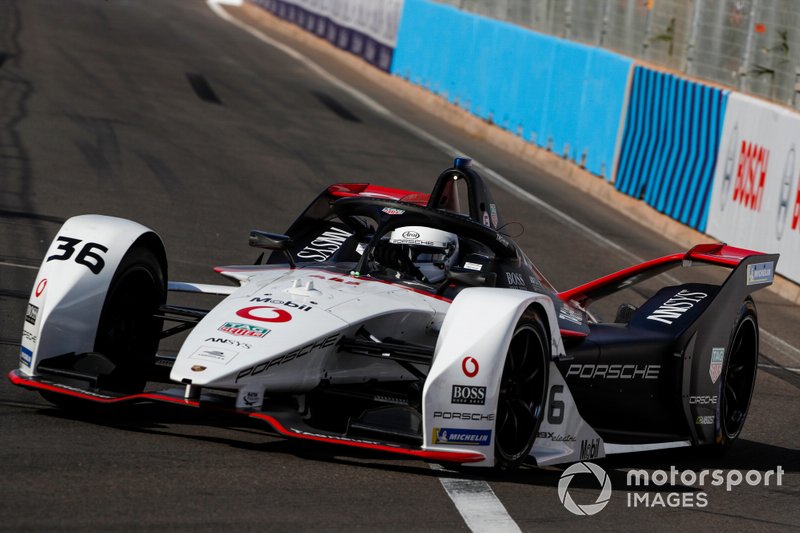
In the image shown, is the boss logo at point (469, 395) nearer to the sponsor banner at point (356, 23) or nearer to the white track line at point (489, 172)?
the white track line at point (489, 172)

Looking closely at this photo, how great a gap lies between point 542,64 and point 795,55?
24.8ft

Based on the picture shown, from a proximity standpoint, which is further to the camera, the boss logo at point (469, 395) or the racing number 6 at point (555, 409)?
the racing number 6 at point (555, 409)

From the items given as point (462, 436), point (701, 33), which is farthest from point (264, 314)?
point (701, 33)

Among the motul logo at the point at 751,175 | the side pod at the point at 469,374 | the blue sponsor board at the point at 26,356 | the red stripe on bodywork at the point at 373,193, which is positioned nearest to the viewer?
the side pod at the point at 469,374

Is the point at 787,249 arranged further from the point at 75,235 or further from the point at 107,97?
the point at 107,97

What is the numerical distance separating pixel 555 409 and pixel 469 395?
33.4 inches

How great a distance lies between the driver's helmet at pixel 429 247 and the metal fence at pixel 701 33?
9.25m

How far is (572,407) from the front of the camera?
7523 mm

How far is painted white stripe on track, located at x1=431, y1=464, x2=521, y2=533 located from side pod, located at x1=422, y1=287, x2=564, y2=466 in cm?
14

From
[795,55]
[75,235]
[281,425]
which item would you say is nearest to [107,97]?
[795,55]

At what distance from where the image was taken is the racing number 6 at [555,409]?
7359 mm

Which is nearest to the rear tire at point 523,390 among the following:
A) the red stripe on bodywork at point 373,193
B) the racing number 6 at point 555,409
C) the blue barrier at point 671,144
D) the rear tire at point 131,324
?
the racing number 6 at point 555,409
